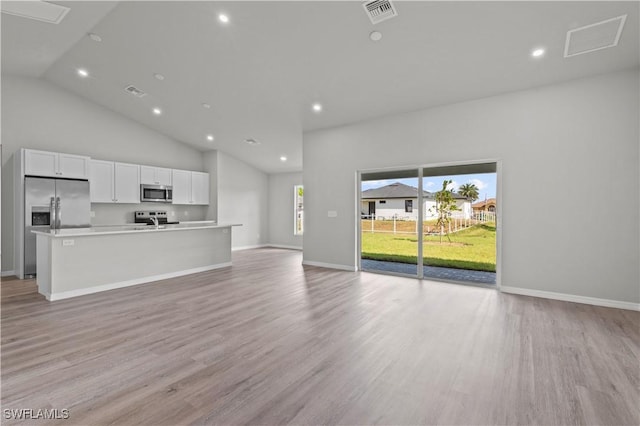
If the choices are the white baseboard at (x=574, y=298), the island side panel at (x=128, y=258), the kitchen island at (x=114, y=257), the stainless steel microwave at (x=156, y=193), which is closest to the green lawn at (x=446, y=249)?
the white baseboard at (x=574, y=298)

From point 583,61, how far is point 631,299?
3002 millimetres

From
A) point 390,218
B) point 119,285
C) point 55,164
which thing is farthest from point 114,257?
point 390,218

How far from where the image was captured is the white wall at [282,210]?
9594 mm

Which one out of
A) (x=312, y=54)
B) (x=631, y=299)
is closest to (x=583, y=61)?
(x=631, y=299)

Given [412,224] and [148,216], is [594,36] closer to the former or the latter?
[412,224]

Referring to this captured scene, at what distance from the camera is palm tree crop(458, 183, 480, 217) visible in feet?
16.1

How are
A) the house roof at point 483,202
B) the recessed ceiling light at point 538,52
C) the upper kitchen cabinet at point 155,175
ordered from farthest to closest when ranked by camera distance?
A: the upper kitchen cabinet at point 155,175, the house roof at point 483,202, the recessed ceiling light at point 538,52

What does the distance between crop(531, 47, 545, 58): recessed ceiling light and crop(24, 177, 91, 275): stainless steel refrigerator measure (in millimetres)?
7783

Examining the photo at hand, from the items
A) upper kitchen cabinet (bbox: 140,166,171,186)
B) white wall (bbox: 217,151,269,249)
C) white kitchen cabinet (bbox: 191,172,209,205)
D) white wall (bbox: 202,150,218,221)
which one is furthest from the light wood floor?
white wall (bbox: 217,151,269,249)

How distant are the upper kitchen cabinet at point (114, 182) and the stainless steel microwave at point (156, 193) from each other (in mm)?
125

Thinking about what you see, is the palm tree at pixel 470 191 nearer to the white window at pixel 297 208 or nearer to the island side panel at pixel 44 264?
the white window at pixel 297 208

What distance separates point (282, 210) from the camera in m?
9.88

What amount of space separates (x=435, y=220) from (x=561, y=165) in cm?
196

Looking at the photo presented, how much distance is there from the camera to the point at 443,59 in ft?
12.4
